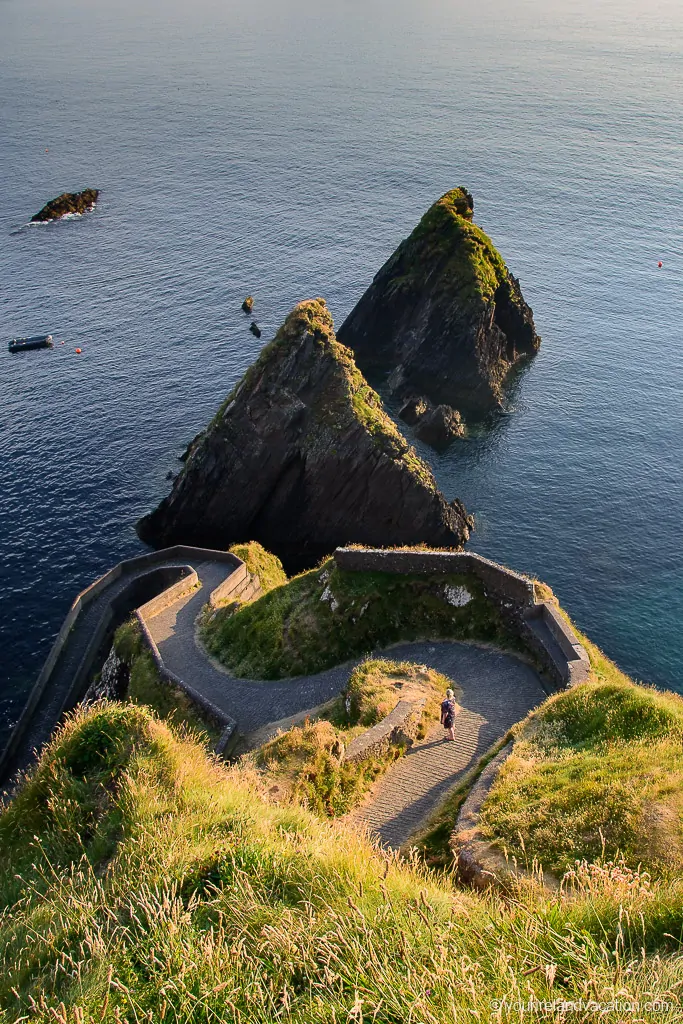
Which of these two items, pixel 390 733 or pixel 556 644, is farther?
pixel 556 644

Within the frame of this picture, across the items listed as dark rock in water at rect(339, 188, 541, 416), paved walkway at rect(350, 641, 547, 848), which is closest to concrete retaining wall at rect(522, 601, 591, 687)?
paved walkway at rect(350, 641, 547, 848)

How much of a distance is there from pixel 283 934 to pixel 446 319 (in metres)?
65.0

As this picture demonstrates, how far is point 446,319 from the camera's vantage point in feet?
229

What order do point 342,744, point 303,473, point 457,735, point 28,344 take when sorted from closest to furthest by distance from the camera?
point 342,744 → point 457,735 → point 303,473 → point 28,344

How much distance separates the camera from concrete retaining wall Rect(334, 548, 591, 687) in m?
26.8

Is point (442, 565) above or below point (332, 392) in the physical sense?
below

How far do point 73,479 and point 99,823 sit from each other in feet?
156

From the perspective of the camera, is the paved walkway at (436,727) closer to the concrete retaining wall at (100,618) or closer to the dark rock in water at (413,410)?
the concrete retaining wall at (100,618)

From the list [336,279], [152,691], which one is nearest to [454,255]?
[336,279]

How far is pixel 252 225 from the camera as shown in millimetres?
107812

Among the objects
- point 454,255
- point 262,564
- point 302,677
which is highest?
point 454,255

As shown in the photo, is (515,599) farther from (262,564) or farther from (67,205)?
(67,205)

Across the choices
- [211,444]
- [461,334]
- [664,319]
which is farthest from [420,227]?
[211,444]

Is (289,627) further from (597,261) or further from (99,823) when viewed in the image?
(597,261)
